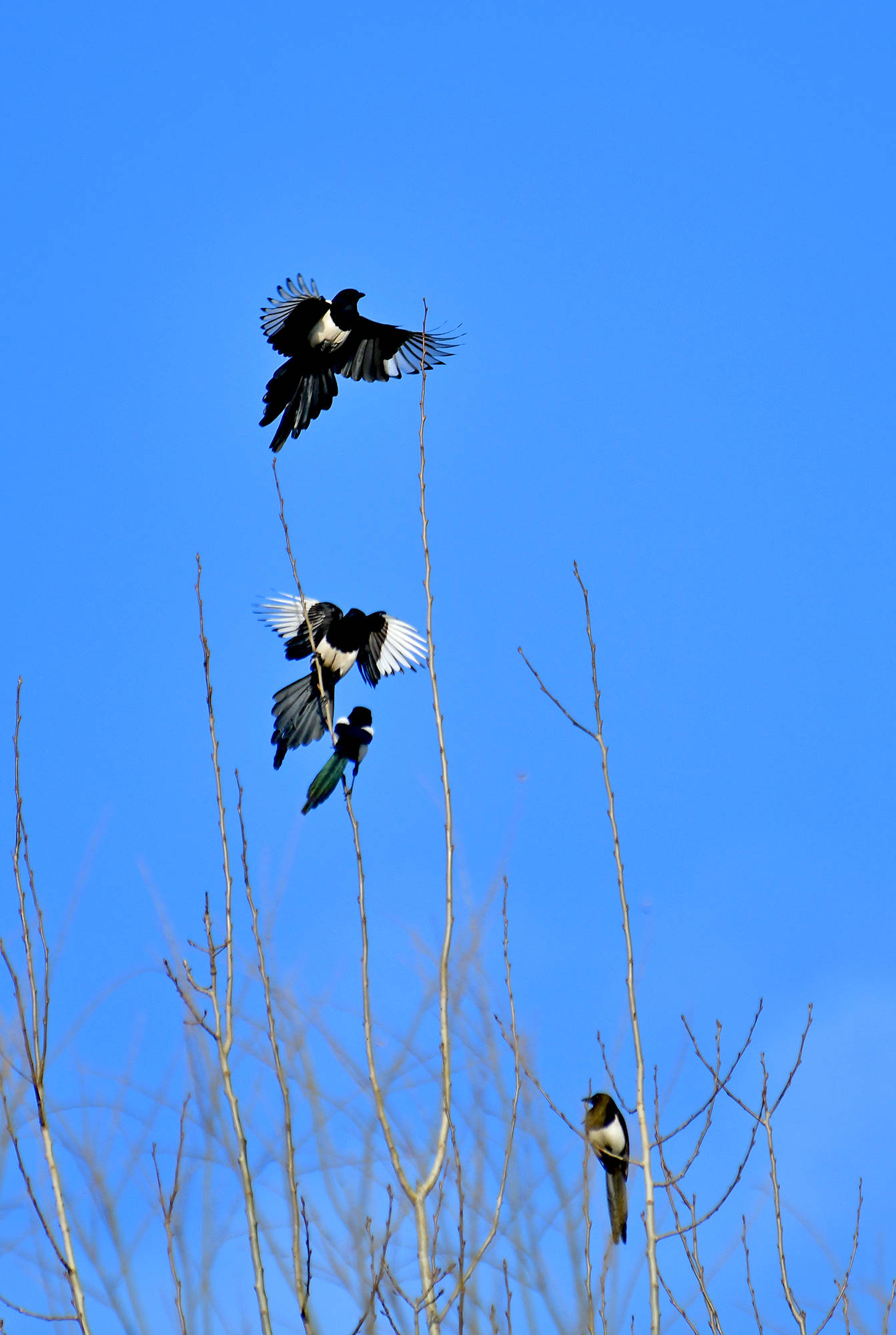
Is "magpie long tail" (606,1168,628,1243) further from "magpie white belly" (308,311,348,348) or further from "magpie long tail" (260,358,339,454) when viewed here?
"magpie white belly" (308,311,348,348)

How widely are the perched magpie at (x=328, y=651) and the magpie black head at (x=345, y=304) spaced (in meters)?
1.49

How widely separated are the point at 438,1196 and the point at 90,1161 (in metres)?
1.83

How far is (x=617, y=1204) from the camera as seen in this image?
15.1 feet

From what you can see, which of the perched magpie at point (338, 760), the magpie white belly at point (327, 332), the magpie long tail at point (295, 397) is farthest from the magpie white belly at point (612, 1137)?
the magpie white belly at point (327, 332)

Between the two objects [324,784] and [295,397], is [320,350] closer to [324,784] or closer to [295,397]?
[295,397]

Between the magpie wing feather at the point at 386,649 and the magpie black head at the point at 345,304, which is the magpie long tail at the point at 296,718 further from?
the magpie black head at the point at 345,304

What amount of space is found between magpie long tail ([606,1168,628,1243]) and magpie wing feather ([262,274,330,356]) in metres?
4.30

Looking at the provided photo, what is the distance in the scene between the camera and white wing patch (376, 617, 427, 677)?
714 centimetres

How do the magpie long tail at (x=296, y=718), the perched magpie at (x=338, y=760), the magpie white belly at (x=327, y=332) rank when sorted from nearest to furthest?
the perched magpie at (x=338, y=760), the magpie long tail at (x=296, y=718), the magpie white belly at (x=327, y=332)

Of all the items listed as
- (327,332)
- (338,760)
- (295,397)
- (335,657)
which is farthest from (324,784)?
(327,332)

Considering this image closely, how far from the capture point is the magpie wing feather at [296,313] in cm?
730

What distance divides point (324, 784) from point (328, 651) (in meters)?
1.17

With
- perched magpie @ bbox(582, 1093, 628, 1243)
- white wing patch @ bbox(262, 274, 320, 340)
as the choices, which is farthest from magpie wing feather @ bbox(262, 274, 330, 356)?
perched magpie @ bbox(582, 1093, 628, 1243)

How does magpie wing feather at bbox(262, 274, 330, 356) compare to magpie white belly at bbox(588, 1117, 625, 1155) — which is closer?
magpie white belly at bbox(588, 1117, 625, 1155)
